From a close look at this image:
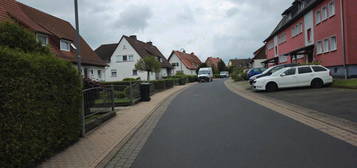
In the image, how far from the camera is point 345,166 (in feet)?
15.9

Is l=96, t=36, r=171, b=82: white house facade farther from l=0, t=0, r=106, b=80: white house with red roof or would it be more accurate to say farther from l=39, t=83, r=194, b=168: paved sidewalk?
l=39, t=83, r=194, b=168: paved sidewalk

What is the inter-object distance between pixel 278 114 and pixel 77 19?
6977 millimetres

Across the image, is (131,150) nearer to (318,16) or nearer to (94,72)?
(318,16)

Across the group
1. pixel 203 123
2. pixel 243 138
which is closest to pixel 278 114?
pixel 203 123

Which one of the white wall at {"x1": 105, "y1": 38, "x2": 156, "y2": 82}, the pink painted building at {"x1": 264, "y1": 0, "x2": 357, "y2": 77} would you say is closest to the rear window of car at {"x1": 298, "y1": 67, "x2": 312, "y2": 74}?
the pink painted building at {"x1": 264, "y1": 0, "x2": 357, "y2": 77}

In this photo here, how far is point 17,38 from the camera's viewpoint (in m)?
6.75

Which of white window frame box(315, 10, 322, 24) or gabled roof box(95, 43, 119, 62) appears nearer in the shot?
white window frame box(315, 10, 322, 24)

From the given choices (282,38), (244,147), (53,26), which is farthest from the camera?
(282,38)

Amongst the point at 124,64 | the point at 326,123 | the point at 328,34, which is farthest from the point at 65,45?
the point at 326,123

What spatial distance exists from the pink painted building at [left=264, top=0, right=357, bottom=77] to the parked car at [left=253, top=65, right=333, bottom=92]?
446cm

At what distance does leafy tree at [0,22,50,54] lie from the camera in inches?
258

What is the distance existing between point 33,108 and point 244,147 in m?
4.00

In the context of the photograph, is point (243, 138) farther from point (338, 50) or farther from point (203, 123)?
point (338, 50)

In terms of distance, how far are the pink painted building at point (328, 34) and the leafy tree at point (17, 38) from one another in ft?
70.6
